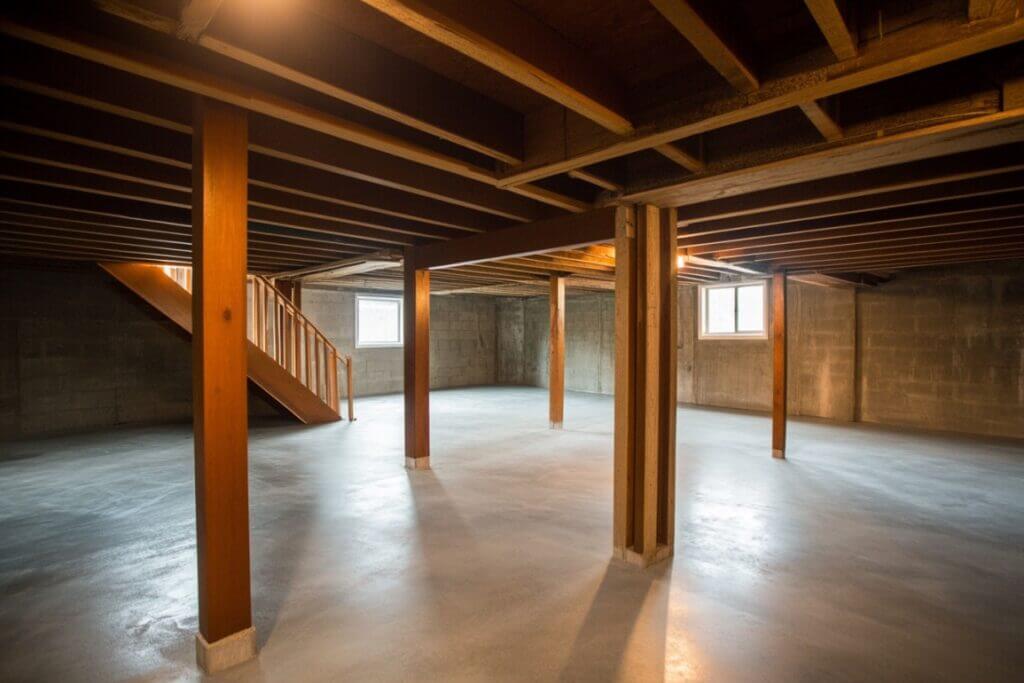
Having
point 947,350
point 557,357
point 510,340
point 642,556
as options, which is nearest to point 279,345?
point 557,357

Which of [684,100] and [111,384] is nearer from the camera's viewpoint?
[684,100]

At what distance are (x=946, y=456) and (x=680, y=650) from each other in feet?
16.9

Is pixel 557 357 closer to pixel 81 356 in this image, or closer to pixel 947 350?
pixel 947 350

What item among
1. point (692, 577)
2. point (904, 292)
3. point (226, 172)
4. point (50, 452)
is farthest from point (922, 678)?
point (50, 452)

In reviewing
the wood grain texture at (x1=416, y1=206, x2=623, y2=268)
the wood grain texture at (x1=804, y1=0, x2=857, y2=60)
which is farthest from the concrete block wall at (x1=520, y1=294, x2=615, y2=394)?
the wood grain texture at (x1=804, y1=0, x2=857, y2=60)

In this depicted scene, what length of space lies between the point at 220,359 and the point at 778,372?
5716 millimetres

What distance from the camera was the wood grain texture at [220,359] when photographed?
193 centimetres

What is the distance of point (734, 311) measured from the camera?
361 inches

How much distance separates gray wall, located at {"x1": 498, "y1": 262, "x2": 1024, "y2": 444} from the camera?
6574 millimetres

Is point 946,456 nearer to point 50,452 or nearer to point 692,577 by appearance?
point 692,577

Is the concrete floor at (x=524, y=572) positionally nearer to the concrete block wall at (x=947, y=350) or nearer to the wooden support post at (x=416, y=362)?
the wooden support post at (x=416, y=362)

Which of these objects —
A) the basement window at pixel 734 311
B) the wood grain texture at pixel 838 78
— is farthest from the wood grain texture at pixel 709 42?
the basement window at pixel 734 311

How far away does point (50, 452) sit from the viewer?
18.7ft

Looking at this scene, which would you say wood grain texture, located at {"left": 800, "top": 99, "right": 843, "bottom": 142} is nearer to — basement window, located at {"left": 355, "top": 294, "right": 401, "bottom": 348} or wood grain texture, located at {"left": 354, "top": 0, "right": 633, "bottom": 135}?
wood grain texture, located at {"left": 354, "top": 0, "right": 633, "bottom": 135}
